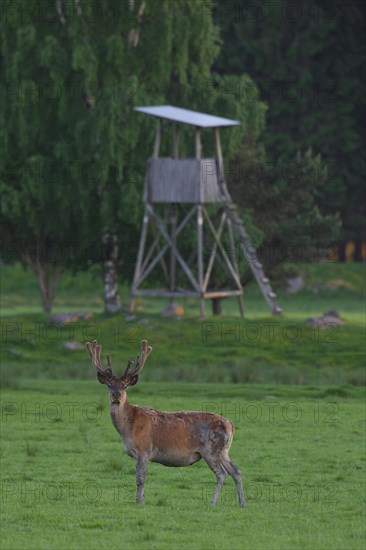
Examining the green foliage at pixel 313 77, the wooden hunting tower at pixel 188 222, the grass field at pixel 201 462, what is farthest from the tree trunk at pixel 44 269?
the green foliage at pixel 313 77

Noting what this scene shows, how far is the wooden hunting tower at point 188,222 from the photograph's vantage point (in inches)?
1794

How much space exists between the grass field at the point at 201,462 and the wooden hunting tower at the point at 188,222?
1938 millimetres

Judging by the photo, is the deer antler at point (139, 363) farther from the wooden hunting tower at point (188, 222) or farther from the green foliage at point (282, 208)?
the green foliage at point (282, 208)

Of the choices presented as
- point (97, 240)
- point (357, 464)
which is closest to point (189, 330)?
point (97, 240)

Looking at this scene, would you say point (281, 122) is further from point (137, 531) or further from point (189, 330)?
point (137, 531)

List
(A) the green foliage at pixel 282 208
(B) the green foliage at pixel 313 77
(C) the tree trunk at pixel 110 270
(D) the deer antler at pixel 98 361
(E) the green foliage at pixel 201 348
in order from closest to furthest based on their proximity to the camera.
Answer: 1. (D) the deer antler at pixel 98 361
2. (E) the green foliage at pixel 201 348
3. (C) the tree trunk at pixel 110 270
4. (A) the green foliage at pixel 282 208
5. (B) the green foliage at pixel 313 77

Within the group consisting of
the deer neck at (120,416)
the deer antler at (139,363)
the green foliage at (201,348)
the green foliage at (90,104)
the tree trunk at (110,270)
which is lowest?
the tree trunk at (110,270)

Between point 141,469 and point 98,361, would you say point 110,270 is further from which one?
point 141,469

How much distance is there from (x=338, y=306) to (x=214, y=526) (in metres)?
53.3

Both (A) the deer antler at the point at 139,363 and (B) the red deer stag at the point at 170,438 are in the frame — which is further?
(B) the red deer stag at the point at 170,438

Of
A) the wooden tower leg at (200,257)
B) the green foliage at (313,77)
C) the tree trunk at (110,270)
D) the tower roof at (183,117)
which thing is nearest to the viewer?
the tower roof at (183,117)

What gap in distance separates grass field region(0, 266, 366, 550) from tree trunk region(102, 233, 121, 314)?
3.58 m

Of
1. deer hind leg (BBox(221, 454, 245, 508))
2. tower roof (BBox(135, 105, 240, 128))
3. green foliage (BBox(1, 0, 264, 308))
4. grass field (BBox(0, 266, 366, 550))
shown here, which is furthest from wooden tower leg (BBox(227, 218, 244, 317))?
deer hind leg (BBox(221, 454, 245, 508))

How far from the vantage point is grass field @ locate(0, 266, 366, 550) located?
15.6 meters
